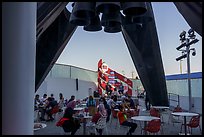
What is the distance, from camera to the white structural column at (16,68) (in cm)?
270

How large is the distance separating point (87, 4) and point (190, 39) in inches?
392

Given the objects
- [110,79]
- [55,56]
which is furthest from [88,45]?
[55,56]

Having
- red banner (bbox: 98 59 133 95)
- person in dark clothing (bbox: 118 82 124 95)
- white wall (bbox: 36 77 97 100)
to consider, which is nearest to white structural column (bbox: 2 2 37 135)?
white wall (bbox: 36 77 97 100)

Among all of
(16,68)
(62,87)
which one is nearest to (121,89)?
(62,87)

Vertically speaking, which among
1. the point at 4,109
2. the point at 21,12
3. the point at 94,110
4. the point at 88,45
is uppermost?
the point at 88,45

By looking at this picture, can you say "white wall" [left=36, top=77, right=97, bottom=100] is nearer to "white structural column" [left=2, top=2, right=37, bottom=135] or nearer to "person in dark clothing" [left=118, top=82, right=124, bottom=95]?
"person in dark clothing" [left=118, top=82, right=124, bottom=95]

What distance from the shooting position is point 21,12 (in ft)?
9.53

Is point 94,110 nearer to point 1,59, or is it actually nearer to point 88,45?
point 1,59

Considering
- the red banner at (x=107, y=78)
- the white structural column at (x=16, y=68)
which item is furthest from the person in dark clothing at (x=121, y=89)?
the white structural column at (x=16, y=68)

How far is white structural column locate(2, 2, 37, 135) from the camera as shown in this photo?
2.70 meters

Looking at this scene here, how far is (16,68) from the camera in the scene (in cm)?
282

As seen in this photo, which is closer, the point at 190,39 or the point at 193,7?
the point at 193,7

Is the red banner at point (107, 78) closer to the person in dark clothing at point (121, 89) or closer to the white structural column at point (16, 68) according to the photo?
the person in dark clothing at point (121, 89)

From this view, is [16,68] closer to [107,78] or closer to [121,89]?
[107,78]
